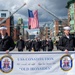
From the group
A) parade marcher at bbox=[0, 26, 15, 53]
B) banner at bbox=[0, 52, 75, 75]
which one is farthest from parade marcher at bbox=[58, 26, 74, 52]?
parade marcher at bbox=[0, 26, 15, 53]

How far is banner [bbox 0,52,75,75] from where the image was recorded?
8.66 meters

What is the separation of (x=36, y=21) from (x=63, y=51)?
2129cm

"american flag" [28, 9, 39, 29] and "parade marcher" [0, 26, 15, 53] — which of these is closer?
"parade marcher" [0, 26, 15, 53]

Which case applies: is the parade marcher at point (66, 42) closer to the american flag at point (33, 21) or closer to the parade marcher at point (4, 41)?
the parade marcher at point (4, 41)

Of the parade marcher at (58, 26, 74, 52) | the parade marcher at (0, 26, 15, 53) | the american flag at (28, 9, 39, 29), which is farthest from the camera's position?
the american flag at (28, 9, 39, 29)

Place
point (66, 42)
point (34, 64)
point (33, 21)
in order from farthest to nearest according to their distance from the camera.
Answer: point (33, 21)
point (66, 42)
point (34, 64)

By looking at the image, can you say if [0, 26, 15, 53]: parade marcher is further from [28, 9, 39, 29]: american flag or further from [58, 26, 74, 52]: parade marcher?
[28, 9, 39, 29]: american flag

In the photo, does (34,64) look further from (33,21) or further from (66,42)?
(33,21)

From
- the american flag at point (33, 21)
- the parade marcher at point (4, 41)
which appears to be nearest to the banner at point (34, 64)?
the parade marcher at point (4, 41)

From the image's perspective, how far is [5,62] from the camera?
8.64 m

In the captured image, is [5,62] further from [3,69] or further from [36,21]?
[36,21]

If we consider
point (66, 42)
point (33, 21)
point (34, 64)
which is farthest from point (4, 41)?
point (33, 21)

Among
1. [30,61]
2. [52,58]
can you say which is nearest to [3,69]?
[30,61]

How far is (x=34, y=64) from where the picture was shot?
8.70m
